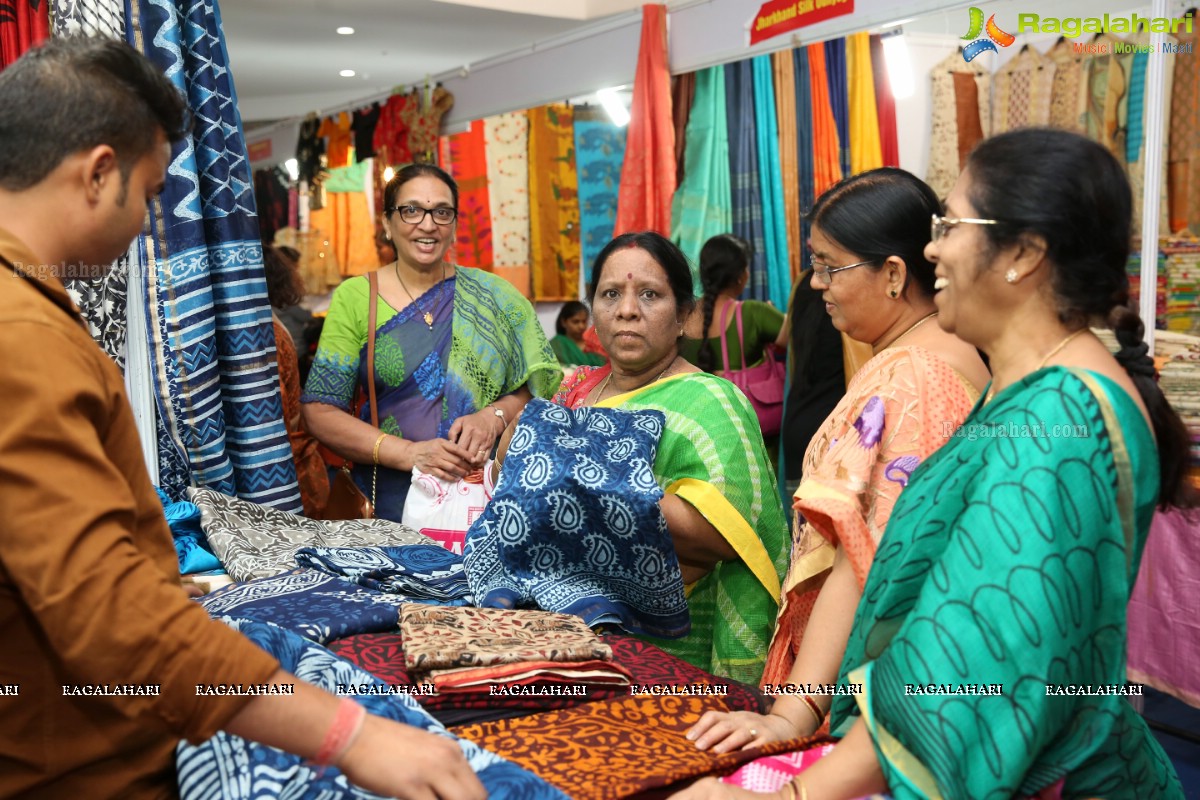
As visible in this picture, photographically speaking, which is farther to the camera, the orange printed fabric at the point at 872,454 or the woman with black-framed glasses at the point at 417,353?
the woman with black-framed glasses at the point at 417,353

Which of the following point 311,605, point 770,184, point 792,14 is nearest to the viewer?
point 311,605

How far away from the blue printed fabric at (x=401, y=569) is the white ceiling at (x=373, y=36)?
15.8 feet

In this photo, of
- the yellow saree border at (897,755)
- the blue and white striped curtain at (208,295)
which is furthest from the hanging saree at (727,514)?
the blue and white striped curtain at (208,295)

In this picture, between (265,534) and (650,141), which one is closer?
(265,534)

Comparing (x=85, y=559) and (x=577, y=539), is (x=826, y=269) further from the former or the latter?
(x=85, y=559)

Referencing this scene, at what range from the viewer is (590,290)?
8.79 ft

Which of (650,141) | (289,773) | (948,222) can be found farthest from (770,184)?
(289,773)

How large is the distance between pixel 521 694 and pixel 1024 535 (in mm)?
781

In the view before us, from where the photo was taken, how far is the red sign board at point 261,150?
9.55 meters

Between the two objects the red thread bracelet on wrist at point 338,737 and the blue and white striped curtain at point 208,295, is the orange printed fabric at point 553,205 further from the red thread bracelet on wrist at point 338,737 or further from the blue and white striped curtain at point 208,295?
the red thread bracelet on wrist at point 338,737

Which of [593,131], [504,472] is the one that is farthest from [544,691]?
[593,131]

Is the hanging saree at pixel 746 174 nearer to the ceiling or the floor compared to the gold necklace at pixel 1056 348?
nearer to the ceiling

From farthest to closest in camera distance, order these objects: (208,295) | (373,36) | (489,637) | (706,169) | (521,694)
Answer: (373,36) → (706,169) → (208,295) → (489,637) → (521,694)

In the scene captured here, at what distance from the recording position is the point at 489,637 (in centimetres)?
167
